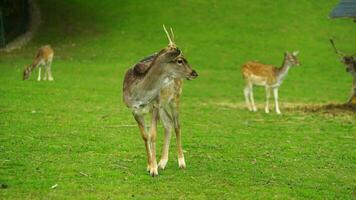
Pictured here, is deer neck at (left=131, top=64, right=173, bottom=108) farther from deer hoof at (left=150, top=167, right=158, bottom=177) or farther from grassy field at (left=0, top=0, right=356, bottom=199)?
grassy field at (left=0, top=0, right=356, bottom=199)

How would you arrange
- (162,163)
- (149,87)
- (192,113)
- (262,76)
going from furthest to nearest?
(262,76), (192,113), (162,163), (149,87)

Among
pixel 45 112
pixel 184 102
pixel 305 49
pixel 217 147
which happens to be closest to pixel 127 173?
pixel 217 147

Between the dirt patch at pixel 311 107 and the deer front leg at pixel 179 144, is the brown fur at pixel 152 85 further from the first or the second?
the dirt patch at pixel 311 107

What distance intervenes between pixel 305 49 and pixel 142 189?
24.5 metres

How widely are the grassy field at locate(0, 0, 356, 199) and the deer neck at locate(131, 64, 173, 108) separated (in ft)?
3.18

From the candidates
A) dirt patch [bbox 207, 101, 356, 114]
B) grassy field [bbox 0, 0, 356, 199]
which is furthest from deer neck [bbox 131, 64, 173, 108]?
dirt patch [bbox 207, 101, 356, 114]

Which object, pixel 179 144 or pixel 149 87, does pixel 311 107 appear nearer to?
pixel 179 144

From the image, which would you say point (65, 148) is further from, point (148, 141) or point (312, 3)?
point (312, 3)

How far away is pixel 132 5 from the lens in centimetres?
3703

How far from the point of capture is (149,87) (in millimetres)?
8664

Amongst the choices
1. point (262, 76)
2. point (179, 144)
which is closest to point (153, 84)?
point (179, 144)

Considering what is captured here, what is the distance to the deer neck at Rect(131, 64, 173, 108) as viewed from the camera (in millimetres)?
8664

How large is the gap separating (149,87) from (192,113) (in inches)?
289

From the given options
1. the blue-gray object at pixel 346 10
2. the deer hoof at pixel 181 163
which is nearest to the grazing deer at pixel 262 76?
the blue-gray object at pixel 346 10
